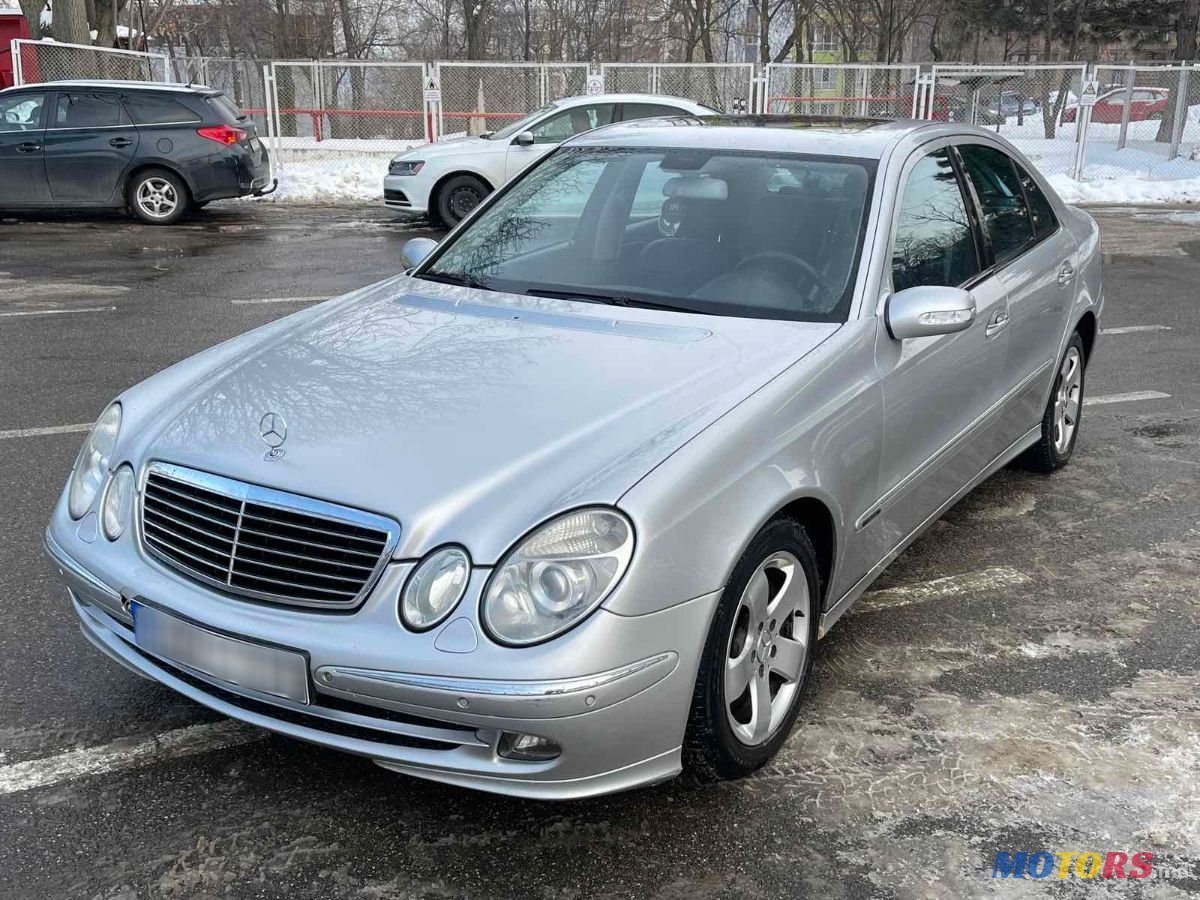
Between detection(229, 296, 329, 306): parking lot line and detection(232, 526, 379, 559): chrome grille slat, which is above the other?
detection(232, 526, 379, 559): chrome grille slat

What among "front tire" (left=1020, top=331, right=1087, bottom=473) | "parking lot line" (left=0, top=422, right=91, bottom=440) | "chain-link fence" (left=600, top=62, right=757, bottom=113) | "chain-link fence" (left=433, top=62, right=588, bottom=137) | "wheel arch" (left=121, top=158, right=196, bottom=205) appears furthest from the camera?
"chain-link fence" (left=433, top=62, right=588, bottom=137)

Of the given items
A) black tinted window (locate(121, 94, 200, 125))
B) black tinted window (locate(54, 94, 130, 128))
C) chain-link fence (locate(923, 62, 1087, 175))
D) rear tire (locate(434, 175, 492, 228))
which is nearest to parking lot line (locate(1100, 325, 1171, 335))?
rear tire (locate(434, 175, 492, 228))

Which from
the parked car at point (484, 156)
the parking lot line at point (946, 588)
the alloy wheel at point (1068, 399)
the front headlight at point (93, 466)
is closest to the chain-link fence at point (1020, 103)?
the parked car at point (484, 156)

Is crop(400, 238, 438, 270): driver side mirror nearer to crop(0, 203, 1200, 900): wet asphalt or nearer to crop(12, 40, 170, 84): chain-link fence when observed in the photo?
crop(0, 203, 1200, 900): wet asphalt

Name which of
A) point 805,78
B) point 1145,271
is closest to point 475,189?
point 1145,271

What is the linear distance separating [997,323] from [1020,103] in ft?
69.2

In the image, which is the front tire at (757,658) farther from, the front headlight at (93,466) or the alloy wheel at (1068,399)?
the alloy wheel at (1068,399)

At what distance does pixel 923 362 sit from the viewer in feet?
12.1

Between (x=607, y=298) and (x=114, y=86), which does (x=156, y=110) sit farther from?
(x=607, y=298)

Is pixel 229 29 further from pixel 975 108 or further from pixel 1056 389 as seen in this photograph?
pixel 1056 389

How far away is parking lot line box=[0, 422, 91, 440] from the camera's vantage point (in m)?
5.72

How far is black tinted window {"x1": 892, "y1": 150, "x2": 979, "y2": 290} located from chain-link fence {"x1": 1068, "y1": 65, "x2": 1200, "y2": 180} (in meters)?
16.6

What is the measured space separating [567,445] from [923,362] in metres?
1.45

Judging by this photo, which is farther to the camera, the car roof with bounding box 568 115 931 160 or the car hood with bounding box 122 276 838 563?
the car roof with bounding box 568 115 931 160
